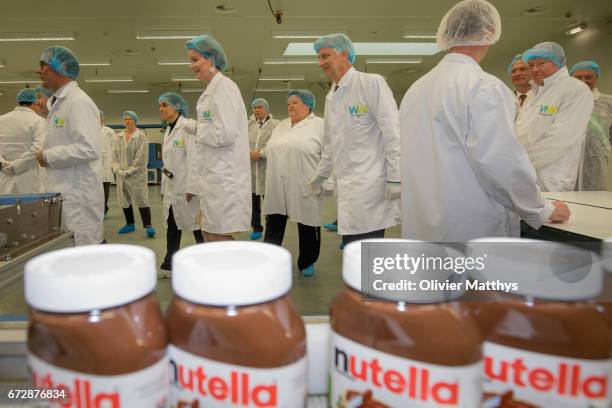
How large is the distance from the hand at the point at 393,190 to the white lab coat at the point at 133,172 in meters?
4.01

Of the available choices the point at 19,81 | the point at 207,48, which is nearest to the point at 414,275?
the point at 207,48

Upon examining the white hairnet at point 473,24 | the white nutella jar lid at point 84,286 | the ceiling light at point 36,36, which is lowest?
the white nutella jar lid at point 84,286

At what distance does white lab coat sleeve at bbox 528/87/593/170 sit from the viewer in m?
2.34

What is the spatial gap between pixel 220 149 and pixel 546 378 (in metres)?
2.34

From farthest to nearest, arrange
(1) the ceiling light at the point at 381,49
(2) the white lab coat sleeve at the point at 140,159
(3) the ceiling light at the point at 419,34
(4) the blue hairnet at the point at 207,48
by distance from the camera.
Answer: (1) the ceiling light at the point at 381,49
(3) the ceiling light at the point at 419,34
(2) the white lab coat sleeve at the point at 140,159
(4) the blue hairnet at the point at 207,48

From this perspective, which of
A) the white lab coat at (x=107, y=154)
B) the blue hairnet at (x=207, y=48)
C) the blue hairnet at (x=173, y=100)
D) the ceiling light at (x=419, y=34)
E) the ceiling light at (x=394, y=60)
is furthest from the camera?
the ceiling light at (x=394, y=60)

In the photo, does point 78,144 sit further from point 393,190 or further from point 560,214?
point 560,214

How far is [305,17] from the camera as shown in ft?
22.0

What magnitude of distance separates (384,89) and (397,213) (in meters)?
0.67

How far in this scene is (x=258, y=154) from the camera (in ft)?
16.9

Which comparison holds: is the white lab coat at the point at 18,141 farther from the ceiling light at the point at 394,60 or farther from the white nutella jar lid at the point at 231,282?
the ceiling light at the point at 394,60

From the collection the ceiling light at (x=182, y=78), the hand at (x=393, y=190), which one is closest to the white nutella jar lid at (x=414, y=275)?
the hand at (x=393, y=190)

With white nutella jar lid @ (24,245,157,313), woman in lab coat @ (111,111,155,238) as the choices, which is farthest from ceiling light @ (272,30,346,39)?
white nutella jar lid @ (24,245,157,313)

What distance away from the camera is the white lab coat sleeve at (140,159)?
5.46 meters
